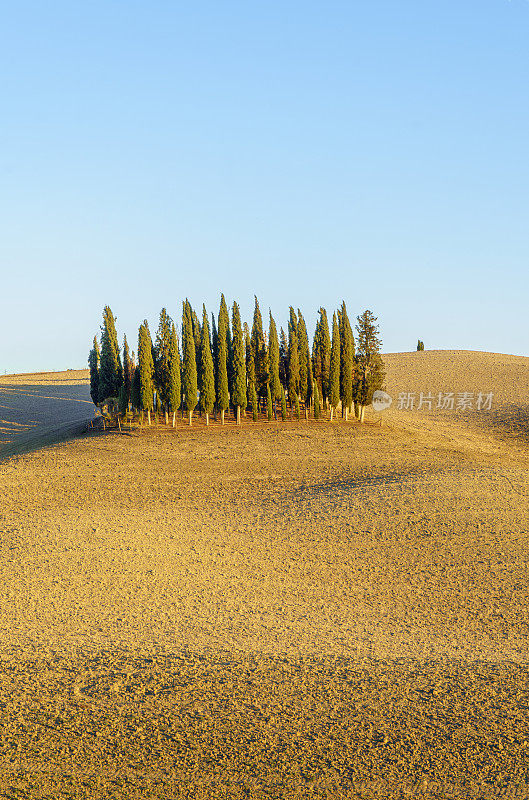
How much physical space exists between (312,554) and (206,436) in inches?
888

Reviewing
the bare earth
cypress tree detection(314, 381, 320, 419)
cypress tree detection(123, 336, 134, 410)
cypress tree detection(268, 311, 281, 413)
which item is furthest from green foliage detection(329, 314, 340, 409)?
the bare earth

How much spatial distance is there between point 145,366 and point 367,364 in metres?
17.1

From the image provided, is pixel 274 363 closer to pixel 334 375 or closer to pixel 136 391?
pixel 334 375

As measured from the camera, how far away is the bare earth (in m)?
9.38

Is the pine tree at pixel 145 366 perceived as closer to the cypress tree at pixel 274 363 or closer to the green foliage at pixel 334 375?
the cypress tree at pixel 274 363

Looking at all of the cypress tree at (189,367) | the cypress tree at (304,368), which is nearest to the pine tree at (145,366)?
the cypress tree at (189,367)

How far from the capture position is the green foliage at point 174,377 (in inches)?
1740

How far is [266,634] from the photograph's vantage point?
1424 centimetres

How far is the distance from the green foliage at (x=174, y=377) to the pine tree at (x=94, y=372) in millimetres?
8262

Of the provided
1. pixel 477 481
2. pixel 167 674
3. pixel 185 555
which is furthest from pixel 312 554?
pixel 477 481

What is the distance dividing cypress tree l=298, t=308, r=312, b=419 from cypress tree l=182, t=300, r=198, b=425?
8.95 metres

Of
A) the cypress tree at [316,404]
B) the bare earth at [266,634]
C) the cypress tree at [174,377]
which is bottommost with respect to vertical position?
the bare earth at [266,634]

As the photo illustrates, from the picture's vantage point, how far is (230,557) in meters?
20.0

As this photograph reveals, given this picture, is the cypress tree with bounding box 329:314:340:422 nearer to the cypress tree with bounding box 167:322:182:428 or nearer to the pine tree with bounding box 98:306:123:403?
the cypress tree with bounding box 167:322:182:428
